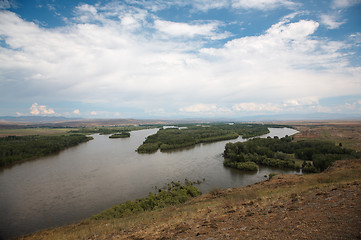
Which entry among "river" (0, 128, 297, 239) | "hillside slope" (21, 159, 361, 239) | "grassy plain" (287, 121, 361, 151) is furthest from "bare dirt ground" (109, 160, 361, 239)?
"grassy plain" (287, 121, 361, 151)

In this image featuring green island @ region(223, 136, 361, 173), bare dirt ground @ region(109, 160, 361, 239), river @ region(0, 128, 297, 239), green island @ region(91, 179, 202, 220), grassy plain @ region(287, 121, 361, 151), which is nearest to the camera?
bare dirt ground @ region(109, 160, 361, 239)

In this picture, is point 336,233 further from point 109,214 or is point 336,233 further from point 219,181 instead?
point 219,181

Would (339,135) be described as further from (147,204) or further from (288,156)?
(147,204)

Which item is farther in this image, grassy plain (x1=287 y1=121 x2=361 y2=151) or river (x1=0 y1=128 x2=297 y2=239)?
grassy plain (x1=287 y1=121 x2=361 y2=151)

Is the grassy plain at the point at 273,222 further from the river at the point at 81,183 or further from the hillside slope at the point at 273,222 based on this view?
the river at the point at 81,183

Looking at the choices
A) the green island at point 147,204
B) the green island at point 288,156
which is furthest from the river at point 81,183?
the green island at point 147,204

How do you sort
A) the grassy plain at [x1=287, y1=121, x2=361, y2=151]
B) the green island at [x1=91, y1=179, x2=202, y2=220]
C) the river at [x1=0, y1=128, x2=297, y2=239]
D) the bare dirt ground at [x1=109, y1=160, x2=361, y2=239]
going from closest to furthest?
the bare dirt ground at [x1=109, y1=160, x2=361, y2=239] → the green island at [x1=91, y1=179, x2=202, y2=220] → the river at [x1=0, y1=128, x2=297, y2=239] → the grassy plain at [x1=287, y1=121, x2=361, y2=151]

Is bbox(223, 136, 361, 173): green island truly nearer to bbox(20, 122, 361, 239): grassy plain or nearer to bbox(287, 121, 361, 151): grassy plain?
bbox(287, 121, 361, 151): grassy plain

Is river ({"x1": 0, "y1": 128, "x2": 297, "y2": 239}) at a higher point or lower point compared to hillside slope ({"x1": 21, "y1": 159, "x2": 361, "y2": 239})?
lower
